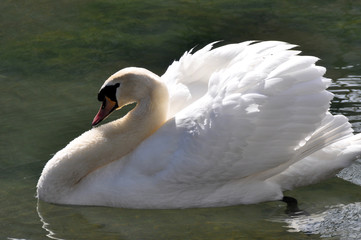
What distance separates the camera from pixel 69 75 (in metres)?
8.69

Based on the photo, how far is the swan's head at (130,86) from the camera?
219 inches

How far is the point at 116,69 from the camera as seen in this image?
8.76m

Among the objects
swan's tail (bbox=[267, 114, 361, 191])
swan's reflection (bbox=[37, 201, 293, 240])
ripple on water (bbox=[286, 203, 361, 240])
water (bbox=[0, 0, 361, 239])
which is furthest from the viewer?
swan's tail (bbox=[267, 114, 361, 191])

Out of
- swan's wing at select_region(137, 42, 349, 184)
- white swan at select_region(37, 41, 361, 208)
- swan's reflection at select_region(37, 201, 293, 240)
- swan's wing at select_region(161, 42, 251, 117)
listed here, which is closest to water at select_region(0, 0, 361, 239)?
swan's reflection at select_region(37, 201, 293, 240)

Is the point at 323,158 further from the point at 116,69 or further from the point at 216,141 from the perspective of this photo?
the point at 116,69

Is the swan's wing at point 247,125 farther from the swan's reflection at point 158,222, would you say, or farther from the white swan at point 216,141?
the swan's reflection at point 158,222

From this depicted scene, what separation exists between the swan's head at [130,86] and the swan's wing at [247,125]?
0.39 metres

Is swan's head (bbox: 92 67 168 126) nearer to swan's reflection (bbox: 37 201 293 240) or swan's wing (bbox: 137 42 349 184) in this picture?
swan's wing (bbox: 137 42 349 184)

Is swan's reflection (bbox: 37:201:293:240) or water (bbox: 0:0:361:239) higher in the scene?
water (bbox: 0:0:361:239)

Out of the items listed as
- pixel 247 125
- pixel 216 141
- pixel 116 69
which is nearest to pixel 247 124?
pixel 247 125

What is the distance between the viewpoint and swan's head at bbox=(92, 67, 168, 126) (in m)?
5.56

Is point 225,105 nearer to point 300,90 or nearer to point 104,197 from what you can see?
point 300,90

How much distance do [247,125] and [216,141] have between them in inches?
9.0

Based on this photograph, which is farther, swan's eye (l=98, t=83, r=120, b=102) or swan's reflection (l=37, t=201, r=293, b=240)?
swan's eye (l=98, t=83, r=120, b=102)
